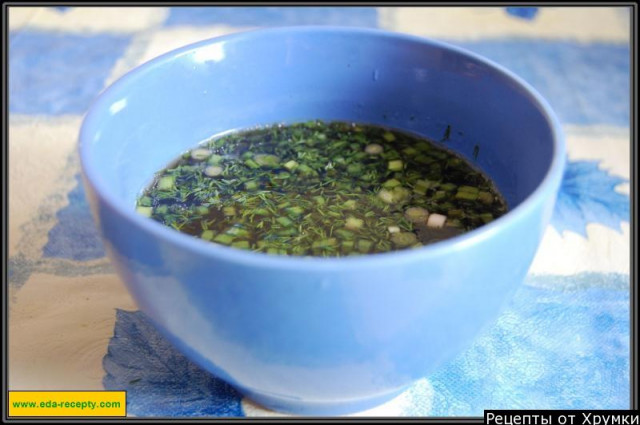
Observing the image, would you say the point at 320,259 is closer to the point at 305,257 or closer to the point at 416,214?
the point at 305,257

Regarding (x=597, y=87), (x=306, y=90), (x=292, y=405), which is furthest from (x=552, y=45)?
(x=292, y=405)

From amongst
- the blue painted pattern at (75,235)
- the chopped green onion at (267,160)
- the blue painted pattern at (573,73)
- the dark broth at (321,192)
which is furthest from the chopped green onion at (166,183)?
the blue painted pattern at (573,73)

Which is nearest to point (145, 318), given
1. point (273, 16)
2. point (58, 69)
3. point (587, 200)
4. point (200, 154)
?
point (200, 154)

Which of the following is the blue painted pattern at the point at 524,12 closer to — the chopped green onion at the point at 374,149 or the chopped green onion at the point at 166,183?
the chopped green onion at the point at 374,149

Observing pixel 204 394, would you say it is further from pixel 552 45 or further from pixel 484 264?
pixel 552 45

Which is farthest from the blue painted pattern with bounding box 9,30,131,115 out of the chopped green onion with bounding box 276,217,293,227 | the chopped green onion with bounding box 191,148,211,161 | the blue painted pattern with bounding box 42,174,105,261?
the chopped green onion with bounding box 276,217,293,227

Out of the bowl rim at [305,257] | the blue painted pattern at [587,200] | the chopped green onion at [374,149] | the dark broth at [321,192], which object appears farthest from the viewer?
the blue painted pattern at [587,200]
